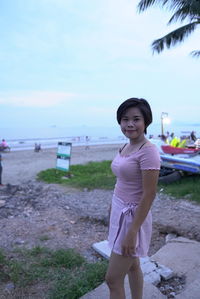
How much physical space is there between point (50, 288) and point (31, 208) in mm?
3232

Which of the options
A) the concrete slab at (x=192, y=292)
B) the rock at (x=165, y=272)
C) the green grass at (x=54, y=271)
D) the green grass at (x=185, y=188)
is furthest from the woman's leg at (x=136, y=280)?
the green grass at (x=185, y=188)

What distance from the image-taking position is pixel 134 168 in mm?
1633

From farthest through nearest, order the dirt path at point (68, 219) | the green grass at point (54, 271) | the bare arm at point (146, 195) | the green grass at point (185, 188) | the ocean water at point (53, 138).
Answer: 1. the ocean water at point (53, 138)
2. the green grass at point (185, 188)
3. the dirt path at point (68, 219)
4. the green grass at point (54, 271)
5. the bare arm at point (146, 195)

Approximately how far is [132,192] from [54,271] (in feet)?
6.16

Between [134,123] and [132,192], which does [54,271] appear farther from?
[134,123]

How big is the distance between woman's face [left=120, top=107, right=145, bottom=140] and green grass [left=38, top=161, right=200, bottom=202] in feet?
16.0

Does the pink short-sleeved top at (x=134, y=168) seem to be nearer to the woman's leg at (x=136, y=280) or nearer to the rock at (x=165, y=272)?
the woman's leg at (x=136, y=280)

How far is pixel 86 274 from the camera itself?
2734mm

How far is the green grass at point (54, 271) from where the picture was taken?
8.34 ft

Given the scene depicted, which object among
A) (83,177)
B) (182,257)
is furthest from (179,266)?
(83,177)

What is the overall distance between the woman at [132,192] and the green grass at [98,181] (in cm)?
472

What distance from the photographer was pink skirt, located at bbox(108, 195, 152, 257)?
1.71 metres

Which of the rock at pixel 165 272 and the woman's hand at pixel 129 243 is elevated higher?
the woman's hand at pixel 129 243

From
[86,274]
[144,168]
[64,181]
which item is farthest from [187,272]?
[64,181]
